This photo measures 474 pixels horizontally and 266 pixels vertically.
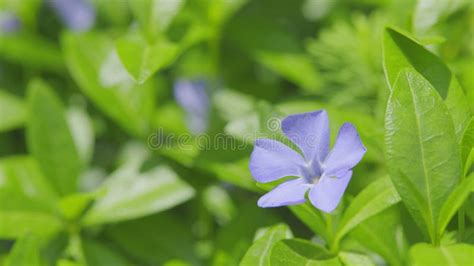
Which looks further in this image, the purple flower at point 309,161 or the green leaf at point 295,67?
the green leaf at point 295,67

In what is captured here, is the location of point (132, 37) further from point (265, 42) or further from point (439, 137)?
point (439, 137)

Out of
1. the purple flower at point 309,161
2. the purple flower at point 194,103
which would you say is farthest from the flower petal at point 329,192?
the purple flower at point 194,103

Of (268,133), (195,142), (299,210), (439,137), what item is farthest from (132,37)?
(439,137)

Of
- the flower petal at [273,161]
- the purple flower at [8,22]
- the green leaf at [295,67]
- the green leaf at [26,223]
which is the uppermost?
the purple flower at [8,22]

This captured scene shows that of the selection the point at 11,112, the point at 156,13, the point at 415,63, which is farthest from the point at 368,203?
the point at 11,112

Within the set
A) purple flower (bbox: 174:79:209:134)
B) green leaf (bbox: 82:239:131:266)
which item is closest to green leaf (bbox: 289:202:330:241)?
green leaf (bbox: 82:239:131:266)

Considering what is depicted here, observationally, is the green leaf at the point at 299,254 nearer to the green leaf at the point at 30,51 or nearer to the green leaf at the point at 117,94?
the green leaf at the point at 117,94
